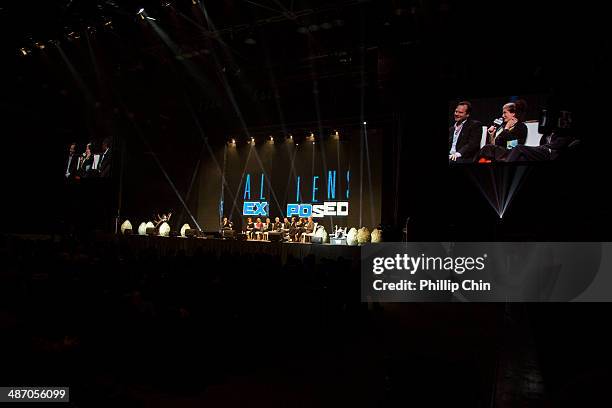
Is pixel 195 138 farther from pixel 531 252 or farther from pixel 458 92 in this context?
pixel 531 252

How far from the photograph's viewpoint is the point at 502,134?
7.77 metres

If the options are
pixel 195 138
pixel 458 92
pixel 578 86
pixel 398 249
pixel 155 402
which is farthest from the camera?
pixel 195 138

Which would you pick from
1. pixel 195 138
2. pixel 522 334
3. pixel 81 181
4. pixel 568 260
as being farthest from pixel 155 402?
pixel 81 181

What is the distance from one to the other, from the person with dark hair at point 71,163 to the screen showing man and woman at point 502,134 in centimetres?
1307

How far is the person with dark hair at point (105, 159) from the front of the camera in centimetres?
1345

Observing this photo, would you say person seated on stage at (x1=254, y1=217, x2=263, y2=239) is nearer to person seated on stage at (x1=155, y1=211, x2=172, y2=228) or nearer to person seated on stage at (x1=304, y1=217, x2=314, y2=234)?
person seated on stage at (x1=304, y1=217, x2=314, y2=234)

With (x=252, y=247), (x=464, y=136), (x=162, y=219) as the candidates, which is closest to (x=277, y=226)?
(x=252, y=247)

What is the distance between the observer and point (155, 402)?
2670 millimetres

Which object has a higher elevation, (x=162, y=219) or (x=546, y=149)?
(x=546, y=149)

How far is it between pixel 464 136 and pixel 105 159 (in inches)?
464

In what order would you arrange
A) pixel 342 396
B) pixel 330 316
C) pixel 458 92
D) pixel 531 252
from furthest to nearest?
1. pixel 458 92
2. pixel 531 252
3. pixel 330 316
4. pixel 342 396

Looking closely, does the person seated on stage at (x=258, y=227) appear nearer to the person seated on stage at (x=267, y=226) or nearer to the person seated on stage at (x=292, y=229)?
the person seated on stage at (x=267, y=226)

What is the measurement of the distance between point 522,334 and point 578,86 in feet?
12.6

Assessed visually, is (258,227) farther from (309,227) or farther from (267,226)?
(309,227)
